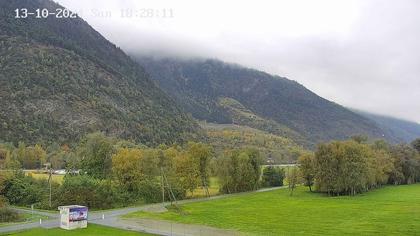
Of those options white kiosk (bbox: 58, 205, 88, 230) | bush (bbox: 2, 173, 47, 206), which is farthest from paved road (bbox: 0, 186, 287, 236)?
bush (bbox: 2, 173, 47, 206)

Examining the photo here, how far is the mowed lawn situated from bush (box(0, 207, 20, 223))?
1893 centimetres

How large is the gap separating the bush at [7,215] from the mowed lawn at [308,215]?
18.9 m

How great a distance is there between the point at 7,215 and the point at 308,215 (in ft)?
166

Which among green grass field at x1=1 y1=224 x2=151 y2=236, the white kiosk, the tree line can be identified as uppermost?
the tree line

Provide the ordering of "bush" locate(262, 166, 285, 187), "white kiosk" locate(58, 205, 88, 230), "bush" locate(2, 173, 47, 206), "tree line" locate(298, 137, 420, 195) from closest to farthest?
"white kiosk" locate(58, 205, 88, 230) < "bush" locate(2, 173, 47, 206) < "tree line" locate(298, 137, 420, 195) < "bush" locate(262, 166, 285, 187)

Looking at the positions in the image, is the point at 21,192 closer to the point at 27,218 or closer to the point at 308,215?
the point at 27,218

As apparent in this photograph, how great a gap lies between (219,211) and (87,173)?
128 ft

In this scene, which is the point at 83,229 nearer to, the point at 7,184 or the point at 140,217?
the point at 140,217

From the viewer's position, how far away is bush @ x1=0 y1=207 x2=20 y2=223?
3093 inches

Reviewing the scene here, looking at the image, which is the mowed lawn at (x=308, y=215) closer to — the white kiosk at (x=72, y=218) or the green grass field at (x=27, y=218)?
the green grass field at (x=27, y=218)

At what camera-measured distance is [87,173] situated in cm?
11581

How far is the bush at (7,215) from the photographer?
7856cm

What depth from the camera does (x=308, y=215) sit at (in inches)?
3386

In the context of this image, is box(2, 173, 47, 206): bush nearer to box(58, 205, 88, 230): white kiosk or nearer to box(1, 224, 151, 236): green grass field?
box(58, 205, 88, 230): white kiosk
